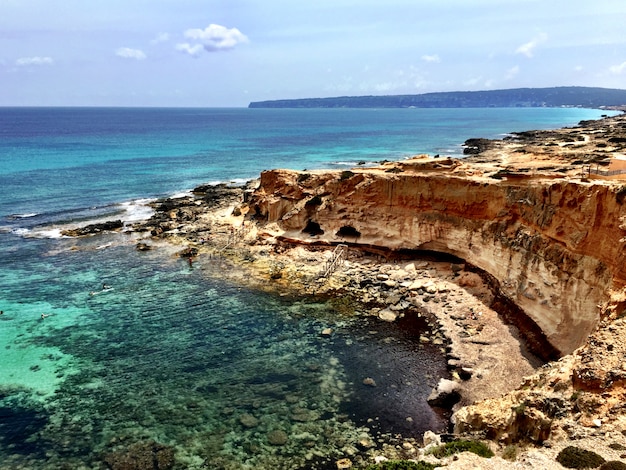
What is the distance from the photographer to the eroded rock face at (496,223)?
78.0 ft

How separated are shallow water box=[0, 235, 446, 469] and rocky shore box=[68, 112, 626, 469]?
7.21 feet

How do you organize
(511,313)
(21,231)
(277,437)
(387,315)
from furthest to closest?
(21,231) → (387,315) → (511,313) → (277,437)

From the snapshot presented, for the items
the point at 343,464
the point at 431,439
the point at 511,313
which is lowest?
the point at 343,464

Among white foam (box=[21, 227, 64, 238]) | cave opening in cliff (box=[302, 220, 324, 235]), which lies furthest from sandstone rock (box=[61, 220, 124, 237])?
cave opening in cliff (box=[302, 220, 324, 235])

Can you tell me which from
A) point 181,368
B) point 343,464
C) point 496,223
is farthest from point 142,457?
point 496,223

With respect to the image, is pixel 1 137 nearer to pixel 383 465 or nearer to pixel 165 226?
pixel 165 226

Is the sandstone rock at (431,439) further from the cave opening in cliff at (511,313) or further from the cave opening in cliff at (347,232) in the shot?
the cave opening in cliff at (347,232)

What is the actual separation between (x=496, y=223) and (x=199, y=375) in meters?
22.3

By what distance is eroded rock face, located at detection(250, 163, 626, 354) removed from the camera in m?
23.8

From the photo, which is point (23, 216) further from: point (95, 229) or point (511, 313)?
point (511, 313)

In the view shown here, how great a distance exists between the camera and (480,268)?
111 ft

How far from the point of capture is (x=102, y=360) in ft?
86.8

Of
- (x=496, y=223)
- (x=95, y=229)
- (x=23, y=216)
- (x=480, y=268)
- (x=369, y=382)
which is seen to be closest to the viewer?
(x=369, y=382)

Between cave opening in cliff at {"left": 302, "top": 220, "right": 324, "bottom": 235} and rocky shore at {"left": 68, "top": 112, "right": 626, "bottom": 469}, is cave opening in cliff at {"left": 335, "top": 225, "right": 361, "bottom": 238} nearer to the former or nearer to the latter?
rocky shore at {"left": 68, "top": 112, "right": 626, "bottom": 469}
